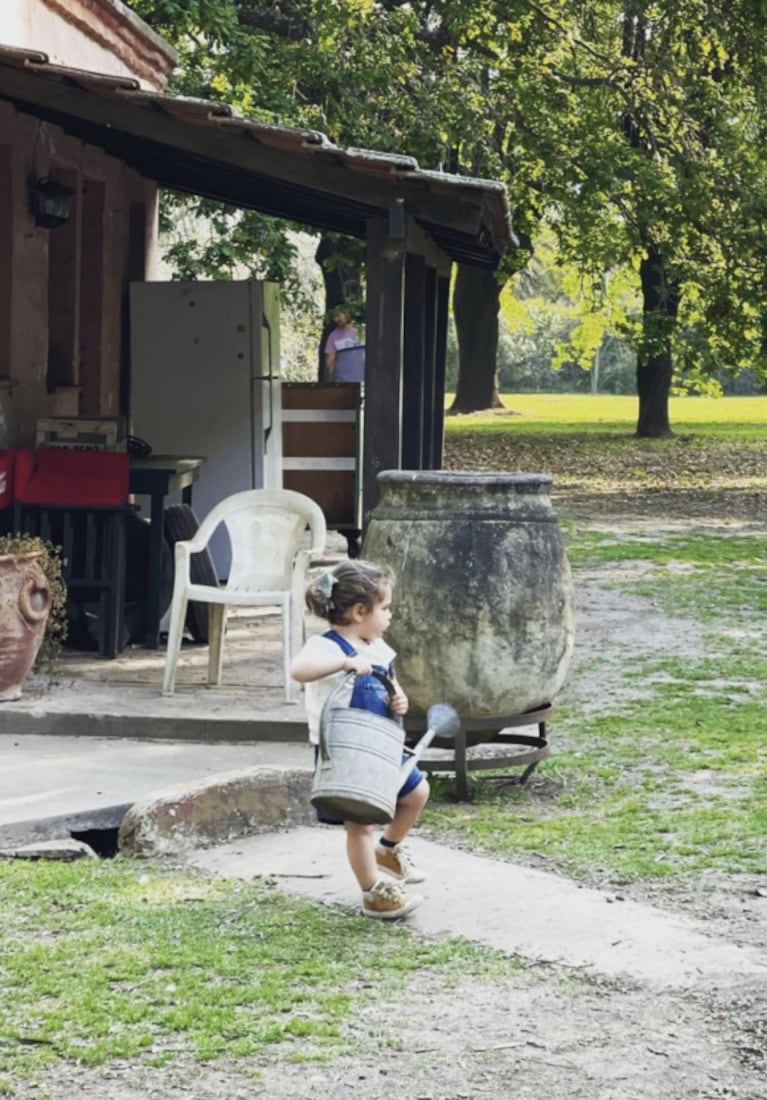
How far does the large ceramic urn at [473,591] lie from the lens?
6340mm

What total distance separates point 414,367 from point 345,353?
6281 mm

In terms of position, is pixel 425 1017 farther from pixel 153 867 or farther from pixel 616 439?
pixel 616 439

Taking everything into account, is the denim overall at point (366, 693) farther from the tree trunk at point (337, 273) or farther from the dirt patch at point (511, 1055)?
the tree trunk at point (337, 273)

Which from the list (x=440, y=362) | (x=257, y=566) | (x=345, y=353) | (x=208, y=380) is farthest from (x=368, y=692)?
(x=345, y=353)

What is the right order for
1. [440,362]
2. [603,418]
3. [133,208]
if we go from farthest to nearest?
[603,418] < [133,208] < [440,362]

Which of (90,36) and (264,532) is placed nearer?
(264,532)

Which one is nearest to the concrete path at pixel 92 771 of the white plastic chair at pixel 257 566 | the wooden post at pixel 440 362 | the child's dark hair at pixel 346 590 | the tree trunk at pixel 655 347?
the white plastic chair at pixel 257 566

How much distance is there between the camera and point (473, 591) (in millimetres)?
6332

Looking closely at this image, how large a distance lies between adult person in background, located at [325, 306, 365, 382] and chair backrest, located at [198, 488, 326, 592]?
8.08 metres

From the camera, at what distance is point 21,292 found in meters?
10.4

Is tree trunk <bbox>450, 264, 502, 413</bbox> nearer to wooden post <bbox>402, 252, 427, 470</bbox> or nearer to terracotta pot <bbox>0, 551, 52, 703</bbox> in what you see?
wooden post <bbox>402, 252, 427, 470</bbox>

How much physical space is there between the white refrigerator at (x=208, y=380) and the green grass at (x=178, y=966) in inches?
255

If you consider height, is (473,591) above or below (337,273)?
below

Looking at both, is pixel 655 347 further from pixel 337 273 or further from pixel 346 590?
pixel 346 590
